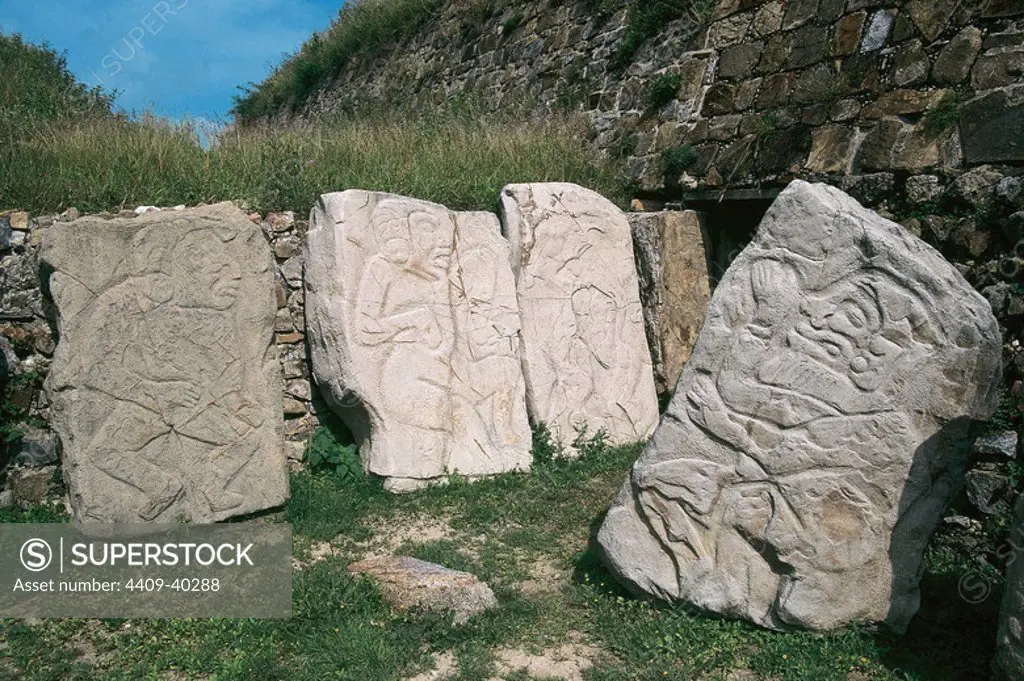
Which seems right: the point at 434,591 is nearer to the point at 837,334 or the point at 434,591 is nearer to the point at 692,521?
the point at 692,521

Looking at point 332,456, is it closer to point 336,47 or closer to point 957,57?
point 957,57

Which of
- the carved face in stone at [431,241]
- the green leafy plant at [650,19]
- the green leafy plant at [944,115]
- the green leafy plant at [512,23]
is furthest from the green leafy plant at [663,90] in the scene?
the carved face in stone at [431,241]

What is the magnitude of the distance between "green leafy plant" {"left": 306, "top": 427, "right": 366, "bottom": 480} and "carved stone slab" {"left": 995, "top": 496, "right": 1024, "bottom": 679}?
3.51 metres

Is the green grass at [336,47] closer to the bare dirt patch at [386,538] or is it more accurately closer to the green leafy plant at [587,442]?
the green leafy plant at [587,442]

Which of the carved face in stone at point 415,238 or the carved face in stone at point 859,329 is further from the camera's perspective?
the carved face in stone at point 415,238

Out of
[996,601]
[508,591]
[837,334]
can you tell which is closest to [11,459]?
[508,591]

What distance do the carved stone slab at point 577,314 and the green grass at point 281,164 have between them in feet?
2.12

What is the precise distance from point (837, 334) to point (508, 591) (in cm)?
179

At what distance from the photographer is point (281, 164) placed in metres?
6.34

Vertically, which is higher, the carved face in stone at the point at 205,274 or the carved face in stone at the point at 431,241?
the carved face in stone at the point at 431,241

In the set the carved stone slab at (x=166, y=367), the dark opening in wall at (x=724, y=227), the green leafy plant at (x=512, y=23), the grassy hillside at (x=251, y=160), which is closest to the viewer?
the carved stone slab at (x=166, y=367)

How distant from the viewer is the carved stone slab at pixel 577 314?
6.12 m

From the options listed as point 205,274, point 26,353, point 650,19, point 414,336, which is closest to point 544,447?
point 414,336

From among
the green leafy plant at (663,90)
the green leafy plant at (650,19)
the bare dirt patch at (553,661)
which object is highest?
the green leafy plant at (650,19)
